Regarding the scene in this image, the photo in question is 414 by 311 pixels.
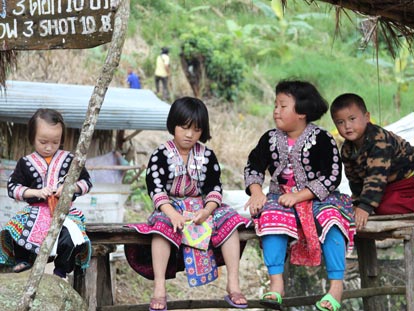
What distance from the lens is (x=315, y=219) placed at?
491 centimetres

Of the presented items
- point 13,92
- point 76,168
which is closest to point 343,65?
point 13,92

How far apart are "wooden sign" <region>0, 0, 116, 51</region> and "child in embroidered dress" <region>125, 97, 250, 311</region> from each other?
72 centimetres

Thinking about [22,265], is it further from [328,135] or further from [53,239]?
[328,135]

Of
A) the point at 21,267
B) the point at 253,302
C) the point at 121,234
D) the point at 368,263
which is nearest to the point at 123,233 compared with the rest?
the point at 121,234

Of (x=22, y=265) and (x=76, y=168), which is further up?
(x=76, y=168)

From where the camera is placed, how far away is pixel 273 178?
5125mm

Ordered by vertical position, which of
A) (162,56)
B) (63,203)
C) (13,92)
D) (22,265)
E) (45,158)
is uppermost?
(162,56)

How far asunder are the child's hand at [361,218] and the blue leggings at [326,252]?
226mm

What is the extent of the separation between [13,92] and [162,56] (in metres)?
9.80

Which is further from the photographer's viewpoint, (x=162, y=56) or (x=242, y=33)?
(x=242, y=33)

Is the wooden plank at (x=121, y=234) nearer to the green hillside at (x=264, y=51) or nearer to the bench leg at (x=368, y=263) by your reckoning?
the bench leg at (x=368, y=263)

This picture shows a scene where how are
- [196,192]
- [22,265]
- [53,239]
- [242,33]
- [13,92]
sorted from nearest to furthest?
[53,239] < [22,265] < [196,192] < [13,92] < [242,33]

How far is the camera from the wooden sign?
4.64 m

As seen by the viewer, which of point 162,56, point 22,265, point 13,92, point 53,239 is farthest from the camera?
point 162,56
